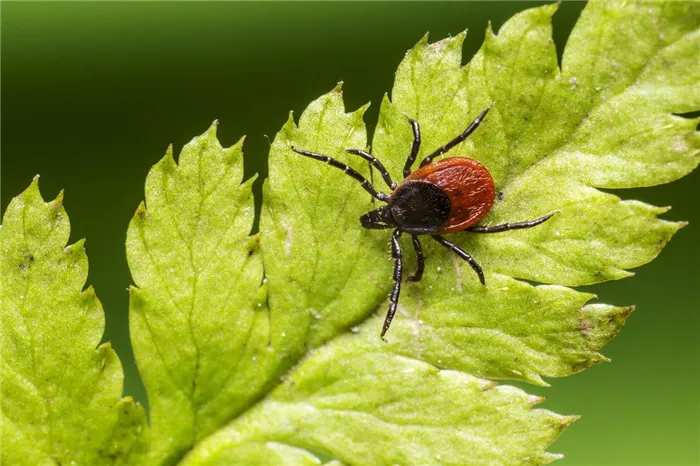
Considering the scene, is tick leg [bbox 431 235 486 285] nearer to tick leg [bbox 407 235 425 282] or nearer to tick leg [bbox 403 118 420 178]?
tick leg [bbox 407 235 425 282]

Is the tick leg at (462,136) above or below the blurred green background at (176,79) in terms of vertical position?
below

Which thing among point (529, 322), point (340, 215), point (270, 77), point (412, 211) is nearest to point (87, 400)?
point (340, 215)

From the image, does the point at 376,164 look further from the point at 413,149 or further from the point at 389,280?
the point at 389,280

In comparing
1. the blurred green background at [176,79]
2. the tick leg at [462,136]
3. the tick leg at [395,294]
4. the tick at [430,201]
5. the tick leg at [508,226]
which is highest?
the blurred green background at [176,79]

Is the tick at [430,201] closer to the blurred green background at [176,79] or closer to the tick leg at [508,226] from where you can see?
the tick leg at [508,226]

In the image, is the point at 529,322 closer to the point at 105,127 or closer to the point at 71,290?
the point at 71,290

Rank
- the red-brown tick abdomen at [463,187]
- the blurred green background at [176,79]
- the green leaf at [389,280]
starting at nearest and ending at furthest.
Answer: the green leaf at [389,280] < the red-brown tick abdomen at [463,187] < the blurred green background at [176,79]

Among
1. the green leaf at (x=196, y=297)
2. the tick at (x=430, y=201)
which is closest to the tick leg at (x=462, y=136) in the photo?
the tick at (x=430, y=201)

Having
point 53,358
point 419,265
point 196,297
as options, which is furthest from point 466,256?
point 53,358

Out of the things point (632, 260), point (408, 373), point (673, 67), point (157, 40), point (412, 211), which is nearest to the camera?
point (673, 67)
